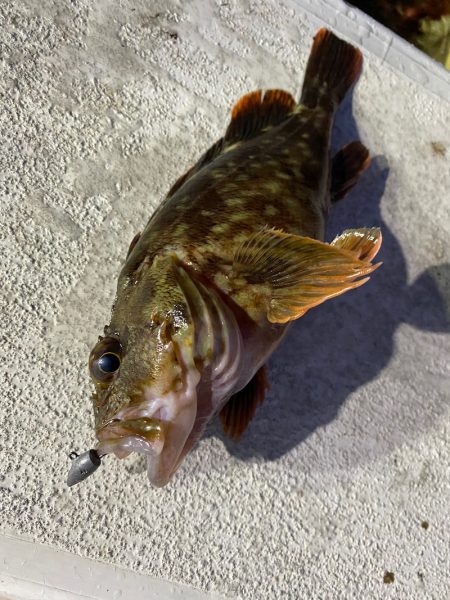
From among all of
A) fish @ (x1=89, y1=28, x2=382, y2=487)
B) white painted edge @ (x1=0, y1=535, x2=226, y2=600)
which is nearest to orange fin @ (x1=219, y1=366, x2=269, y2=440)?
fish @ (x1=89, y1=28, x2=382, y2=487)

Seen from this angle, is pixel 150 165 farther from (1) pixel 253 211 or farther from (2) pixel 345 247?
(2) pixel 345 247

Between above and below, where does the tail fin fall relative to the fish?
above

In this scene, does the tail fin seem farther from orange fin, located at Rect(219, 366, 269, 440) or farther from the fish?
orange fin, located at Rect(219, 366, 269, 440)

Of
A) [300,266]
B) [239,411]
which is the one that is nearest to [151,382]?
[300,266]

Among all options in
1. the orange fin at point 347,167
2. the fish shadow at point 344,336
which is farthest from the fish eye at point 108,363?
the orange fin at point 347,167

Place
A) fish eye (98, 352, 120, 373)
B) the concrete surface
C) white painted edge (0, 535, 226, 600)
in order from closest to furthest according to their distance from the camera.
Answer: fish eye (98, 352, 120, 373)
white painted edge (0, 535, 226, 600)
the concrete surface

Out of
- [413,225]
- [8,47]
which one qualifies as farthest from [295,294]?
[8,47]
